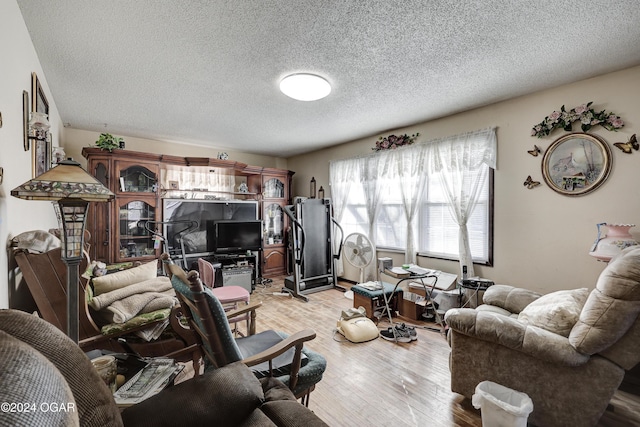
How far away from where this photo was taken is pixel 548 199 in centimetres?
274

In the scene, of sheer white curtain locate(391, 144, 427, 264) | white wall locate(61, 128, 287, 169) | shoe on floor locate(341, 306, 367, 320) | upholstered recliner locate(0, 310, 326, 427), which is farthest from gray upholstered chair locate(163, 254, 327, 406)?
white wall locate(61, 128, 287, 169)

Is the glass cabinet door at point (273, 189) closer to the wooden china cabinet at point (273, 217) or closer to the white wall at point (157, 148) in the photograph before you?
the wooden china cabinet at point (273, 217)

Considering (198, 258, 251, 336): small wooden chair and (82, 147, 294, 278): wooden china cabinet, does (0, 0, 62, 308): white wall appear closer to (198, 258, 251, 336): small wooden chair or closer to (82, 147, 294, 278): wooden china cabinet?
(198, 258, 251, 336): small wooden chair

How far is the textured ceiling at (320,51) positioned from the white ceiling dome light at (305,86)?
0.22 ft

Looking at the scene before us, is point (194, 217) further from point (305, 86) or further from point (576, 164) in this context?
point (576, 164)

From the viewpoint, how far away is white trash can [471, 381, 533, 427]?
1.44 meters

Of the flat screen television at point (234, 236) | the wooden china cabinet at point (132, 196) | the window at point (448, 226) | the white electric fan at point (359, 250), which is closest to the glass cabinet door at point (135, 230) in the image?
the wooden china cabinet at point (132, 196)

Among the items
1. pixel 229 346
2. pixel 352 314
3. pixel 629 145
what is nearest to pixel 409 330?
pixel 352 314

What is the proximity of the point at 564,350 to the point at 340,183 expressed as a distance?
3803mm

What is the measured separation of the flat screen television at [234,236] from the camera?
15.3 ft

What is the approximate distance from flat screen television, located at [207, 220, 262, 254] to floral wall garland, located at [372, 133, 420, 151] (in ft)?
8.18

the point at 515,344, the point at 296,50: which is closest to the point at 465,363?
the point at 515,344

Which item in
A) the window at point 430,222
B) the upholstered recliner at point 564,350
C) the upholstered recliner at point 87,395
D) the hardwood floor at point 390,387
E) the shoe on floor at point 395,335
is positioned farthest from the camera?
the window at point 430,222

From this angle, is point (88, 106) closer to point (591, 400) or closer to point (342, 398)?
point (342, 398)
